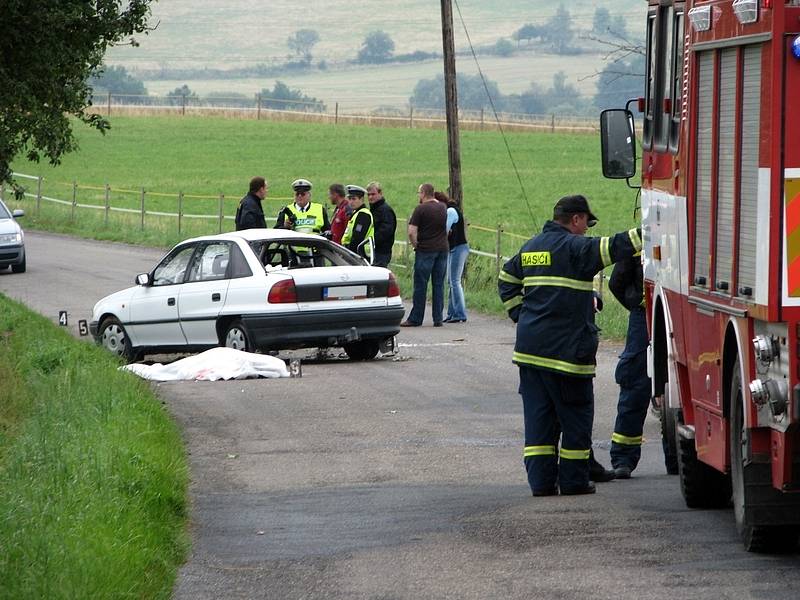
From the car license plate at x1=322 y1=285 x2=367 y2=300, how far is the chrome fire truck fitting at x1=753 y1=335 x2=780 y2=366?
10.2 m

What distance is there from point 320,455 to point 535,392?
7.35 feet

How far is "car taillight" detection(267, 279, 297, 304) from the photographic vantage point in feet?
54.4

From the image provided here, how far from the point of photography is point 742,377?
23.5 ft

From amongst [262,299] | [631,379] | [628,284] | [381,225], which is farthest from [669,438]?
[381,225]

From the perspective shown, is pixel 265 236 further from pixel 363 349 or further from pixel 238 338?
pixel 363 349

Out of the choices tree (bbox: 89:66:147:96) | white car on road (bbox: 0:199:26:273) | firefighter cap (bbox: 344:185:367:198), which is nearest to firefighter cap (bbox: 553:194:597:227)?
firefighter cap (bbox: 344:185:367:198)

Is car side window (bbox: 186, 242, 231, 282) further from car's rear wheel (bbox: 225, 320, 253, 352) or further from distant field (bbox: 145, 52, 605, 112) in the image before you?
distant field (bbox: 145, 52, 605, 112)

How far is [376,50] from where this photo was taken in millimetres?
188125

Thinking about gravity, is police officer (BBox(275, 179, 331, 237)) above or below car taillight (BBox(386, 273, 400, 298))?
above

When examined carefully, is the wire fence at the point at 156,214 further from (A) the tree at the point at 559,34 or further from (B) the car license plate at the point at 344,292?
(A) the tree at the point at 559,34

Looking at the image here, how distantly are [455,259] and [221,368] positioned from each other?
21.8ft

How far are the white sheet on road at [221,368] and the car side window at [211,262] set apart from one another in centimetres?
116

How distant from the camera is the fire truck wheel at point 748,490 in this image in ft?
24.3

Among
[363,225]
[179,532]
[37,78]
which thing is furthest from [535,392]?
[363,225]
